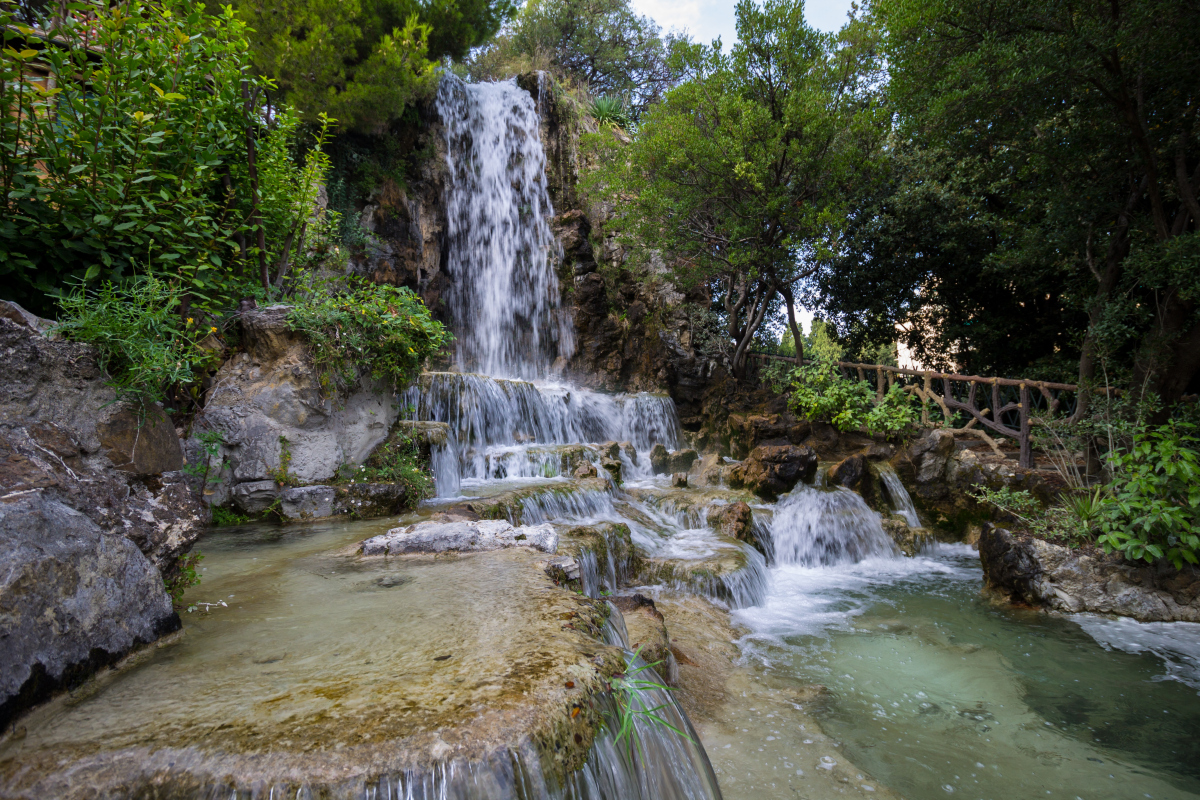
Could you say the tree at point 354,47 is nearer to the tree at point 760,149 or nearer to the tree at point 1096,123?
the tree at point 760,149

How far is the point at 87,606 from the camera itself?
1.98 metres

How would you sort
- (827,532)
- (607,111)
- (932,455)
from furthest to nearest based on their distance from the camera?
1. (607,111)
2. (932,455)
3. (827,532)

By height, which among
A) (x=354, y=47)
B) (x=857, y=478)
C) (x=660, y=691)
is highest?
(x=354, y=47)

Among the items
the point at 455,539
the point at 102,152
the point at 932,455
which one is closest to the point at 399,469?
the point at 455,539

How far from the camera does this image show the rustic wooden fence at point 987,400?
8.03 metres

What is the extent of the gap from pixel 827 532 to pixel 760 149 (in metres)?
7.35

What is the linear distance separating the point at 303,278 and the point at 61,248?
8.23 feet

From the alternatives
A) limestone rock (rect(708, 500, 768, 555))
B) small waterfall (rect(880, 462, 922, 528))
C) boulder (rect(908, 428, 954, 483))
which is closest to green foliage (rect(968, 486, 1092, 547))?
boulder (rect(908, 428, 954, 483))

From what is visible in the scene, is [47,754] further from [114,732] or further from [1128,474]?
[1128,474]

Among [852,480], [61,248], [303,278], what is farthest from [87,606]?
[852,480]

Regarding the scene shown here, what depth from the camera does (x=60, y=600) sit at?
188 cm

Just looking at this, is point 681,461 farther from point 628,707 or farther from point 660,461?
point 628,707

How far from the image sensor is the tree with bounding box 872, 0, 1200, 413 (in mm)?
5402

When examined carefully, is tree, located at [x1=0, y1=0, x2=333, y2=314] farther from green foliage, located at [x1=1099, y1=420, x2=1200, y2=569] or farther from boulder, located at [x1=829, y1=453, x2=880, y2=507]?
boulder, located at [x1=829, y1=453, x2=880, y2=507]
